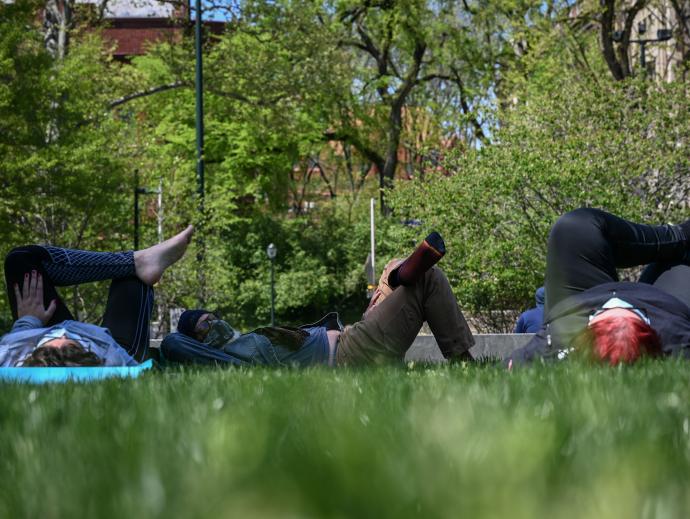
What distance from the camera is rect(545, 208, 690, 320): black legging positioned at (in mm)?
5609

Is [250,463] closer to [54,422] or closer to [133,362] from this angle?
[54,422]

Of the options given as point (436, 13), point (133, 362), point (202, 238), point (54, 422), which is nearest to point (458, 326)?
point (133, 362)

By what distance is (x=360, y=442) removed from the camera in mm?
1739

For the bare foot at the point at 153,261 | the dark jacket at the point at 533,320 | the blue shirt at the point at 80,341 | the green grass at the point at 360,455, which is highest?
the green grass at the point at 360,455

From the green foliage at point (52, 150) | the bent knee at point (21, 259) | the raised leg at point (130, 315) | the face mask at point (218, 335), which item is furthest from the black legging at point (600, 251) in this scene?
the green foliage at point (52, 150)

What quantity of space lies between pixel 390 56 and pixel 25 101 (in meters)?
23.8

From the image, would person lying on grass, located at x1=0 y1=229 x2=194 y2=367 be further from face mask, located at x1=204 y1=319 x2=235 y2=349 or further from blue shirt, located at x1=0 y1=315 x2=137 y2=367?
face mask, located at x1=204 y1=319 x2=235 y2=349

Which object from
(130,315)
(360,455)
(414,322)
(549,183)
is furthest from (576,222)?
(549,183)

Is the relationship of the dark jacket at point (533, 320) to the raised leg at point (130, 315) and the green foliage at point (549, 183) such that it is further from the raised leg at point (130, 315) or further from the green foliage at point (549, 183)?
the green foliage at point (549, 183)

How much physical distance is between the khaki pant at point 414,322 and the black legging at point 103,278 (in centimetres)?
126

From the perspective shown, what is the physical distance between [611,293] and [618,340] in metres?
0.80

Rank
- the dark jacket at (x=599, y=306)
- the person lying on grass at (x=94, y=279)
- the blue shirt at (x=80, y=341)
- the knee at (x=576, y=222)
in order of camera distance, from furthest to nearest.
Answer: the person lying on grass at (x=94, y=279) < the knee at (x=576, y=222) < the blue shirt at (x=80, y=341) < the dark jacket at (x=599, y=306)

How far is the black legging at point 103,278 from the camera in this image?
6164mm

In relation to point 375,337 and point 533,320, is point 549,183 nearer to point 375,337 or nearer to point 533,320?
point 533,320
